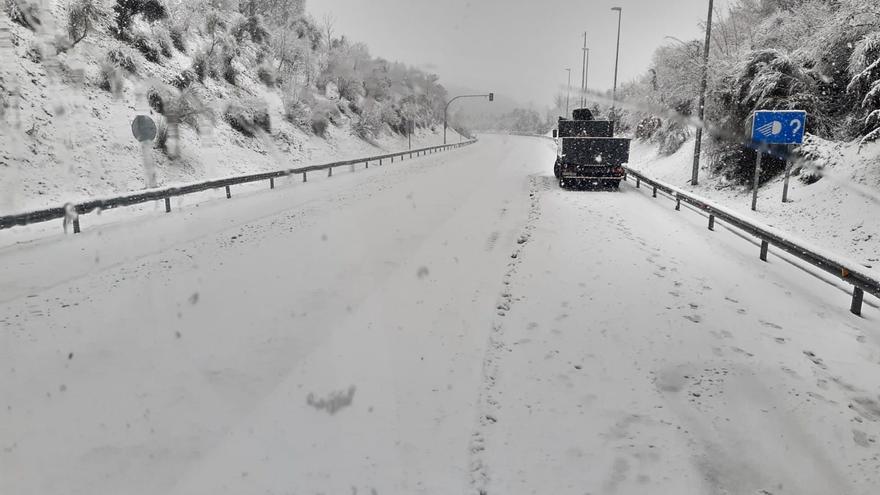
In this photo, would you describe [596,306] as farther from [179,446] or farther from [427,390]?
[179,446]

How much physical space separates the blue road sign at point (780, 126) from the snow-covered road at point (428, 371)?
6193mm

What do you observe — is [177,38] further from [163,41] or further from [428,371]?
[428,371]

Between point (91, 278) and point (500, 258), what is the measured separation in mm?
6998

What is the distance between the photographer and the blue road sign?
13836 mm

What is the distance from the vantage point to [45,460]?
3.90 m

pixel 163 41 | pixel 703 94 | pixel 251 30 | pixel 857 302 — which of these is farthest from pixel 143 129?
pixel 251 30

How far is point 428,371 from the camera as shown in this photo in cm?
541

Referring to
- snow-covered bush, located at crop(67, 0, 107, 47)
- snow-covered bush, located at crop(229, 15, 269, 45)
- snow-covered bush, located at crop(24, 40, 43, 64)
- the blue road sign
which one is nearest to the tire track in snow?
the blue road sign

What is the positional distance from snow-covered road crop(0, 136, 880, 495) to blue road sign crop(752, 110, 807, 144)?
6.19m

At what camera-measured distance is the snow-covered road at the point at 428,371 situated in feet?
12.7

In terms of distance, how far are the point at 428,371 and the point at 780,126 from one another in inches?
542

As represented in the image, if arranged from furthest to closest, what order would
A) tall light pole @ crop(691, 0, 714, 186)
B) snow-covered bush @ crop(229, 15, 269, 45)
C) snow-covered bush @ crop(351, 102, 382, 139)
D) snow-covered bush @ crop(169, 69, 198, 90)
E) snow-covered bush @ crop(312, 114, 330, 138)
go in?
snow-covered bush @ crop(351, 102, 382, 139)
snow-covered bush @ crop(229, 15, 269, 45)
snow-covered bush @ crop(312, 114, 330, 138)
snow-covered bush @ crop(169, 69, 198, 90)
tall light pole @ crop(691, 0, 714, 186)

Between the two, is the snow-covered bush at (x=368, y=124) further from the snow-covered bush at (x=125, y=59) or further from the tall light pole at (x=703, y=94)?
the tall light pole at (x=703, y=94)

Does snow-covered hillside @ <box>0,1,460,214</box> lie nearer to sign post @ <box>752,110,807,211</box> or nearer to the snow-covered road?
the snow-covered road
